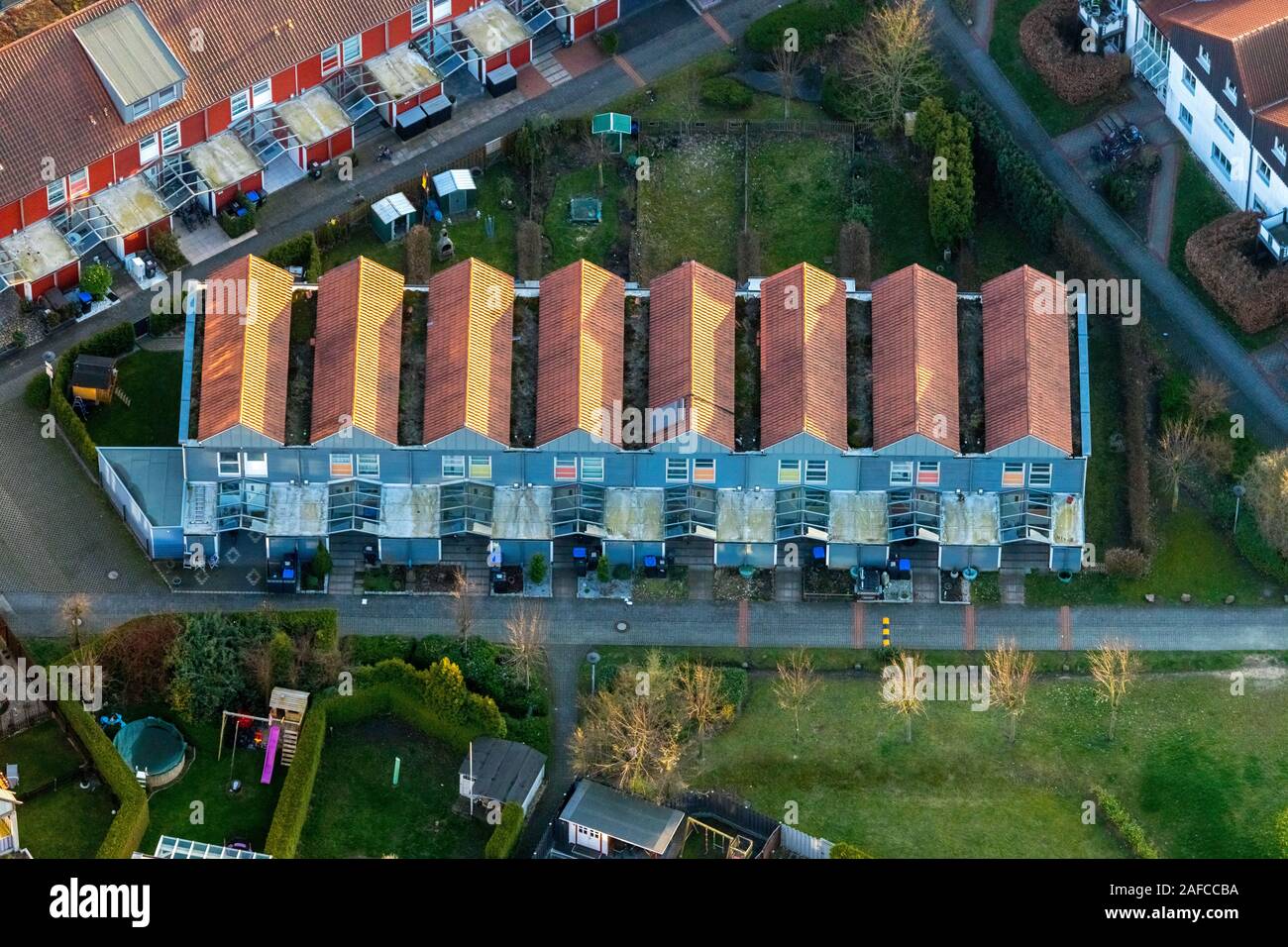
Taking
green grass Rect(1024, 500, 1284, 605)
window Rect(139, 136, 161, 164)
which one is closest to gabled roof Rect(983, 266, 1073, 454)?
green grass Rect(1024, 500, 1284, 605)

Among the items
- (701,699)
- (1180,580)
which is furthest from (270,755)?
(1180,580)

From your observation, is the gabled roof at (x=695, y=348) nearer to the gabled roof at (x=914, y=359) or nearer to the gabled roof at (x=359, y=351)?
the gabled roof at (x=914, y=359)

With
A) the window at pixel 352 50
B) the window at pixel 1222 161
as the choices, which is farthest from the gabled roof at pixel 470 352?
the window at pixel 1222 161

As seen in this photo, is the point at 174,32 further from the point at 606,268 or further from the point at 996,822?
the point at 996,822

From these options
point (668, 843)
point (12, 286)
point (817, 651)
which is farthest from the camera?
point (12, 286)

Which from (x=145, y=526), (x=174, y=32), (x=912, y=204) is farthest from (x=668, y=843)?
(x=174, y=32)
